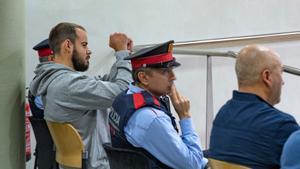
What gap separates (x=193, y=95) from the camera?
13.4 feet

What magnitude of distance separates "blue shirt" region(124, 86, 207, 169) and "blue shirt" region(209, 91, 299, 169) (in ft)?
0.54

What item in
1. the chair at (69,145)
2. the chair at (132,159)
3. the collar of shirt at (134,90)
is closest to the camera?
the chair at (132,159)

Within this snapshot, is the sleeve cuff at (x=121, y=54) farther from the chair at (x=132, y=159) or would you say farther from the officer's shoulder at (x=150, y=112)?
the chair at (x=132, y=159)

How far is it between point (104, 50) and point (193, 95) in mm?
816

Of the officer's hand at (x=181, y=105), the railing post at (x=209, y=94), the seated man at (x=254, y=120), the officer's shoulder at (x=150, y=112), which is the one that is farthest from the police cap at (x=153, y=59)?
the railing post at (x=209, y=94)

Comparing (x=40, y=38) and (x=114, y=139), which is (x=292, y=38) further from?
(x=114, y=139)

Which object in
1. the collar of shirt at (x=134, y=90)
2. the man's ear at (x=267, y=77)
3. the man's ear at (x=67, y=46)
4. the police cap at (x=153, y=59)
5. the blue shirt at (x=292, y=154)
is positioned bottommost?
the blue shirt at (x=292, y=154)

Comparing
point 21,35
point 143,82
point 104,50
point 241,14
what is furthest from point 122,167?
point 241,14

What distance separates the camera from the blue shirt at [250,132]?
162 cm

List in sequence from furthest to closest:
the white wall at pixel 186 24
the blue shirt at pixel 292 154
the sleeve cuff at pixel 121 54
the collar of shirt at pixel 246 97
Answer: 1. the white wall at pixel 186 24
2. the sleeve cuff at pixel 121 54
3. the collar of shirt at pixel 246 97
4. the blue shirt at pixel 292 154

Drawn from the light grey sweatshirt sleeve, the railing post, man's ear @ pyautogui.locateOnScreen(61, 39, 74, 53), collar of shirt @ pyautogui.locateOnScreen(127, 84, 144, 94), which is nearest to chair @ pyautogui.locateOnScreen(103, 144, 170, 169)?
collar of shirt @ pyautogui.locateOnScreen(127, 84, 144, 94)

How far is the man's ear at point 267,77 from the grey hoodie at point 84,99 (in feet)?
2.71

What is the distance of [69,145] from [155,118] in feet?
1.97

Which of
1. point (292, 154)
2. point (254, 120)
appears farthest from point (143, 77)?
point (292, 154)
